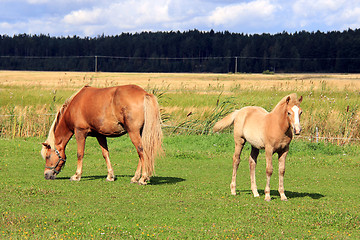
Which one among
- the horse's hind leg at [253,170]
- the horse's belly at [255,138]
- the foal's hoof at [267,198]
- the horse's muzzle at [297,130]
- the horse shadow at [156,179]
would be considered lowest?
the horse shadow at [156,179]

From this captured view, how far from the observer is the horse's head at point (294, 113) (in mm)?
9666

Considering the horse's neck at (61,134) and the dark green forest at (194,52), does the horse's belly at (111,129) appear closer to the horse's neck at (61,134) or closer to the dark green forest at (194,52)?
the horse's neck at (61,134)

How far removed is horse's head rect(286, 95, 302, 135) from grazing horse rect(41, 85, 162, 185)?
3746 millimetres

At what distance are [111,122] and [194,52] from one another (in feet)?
433

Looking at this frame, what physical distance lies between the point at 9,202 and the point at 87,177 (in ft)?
12.8

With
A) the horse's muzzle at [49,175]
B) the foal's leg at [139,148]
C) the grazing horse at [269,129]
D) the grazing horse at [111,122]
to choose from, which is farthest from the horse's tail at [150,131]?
the horse's muzzle at [49,175]

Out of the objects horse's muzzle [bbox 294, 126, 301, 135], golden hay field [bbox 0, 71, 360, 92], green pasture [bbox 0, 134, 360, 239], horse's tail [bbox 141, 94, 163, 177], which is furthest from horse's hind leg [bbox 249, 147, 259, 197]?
golden hay field [bbox 0, 71, 360, 92]

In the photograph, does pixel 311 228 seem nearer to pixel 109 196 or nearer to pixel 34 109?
pixel 109 196

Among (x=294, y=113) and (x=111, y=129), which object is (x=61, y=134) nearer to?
(x=111, y=129)

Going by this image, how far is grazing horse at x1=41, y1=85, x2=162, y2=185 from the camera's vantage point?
12.7 meters

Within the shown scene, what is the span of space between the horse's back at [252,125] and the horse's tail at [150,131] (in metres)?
2.20

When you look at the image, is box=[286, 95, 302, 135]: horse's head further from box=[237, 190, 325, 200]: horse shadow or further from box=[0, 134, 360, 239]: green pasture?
box=[237, 190, 325, 200]: horse shadow

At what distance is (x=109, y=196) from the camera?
1147 centimetres

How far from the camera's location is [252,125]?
1123 cm
